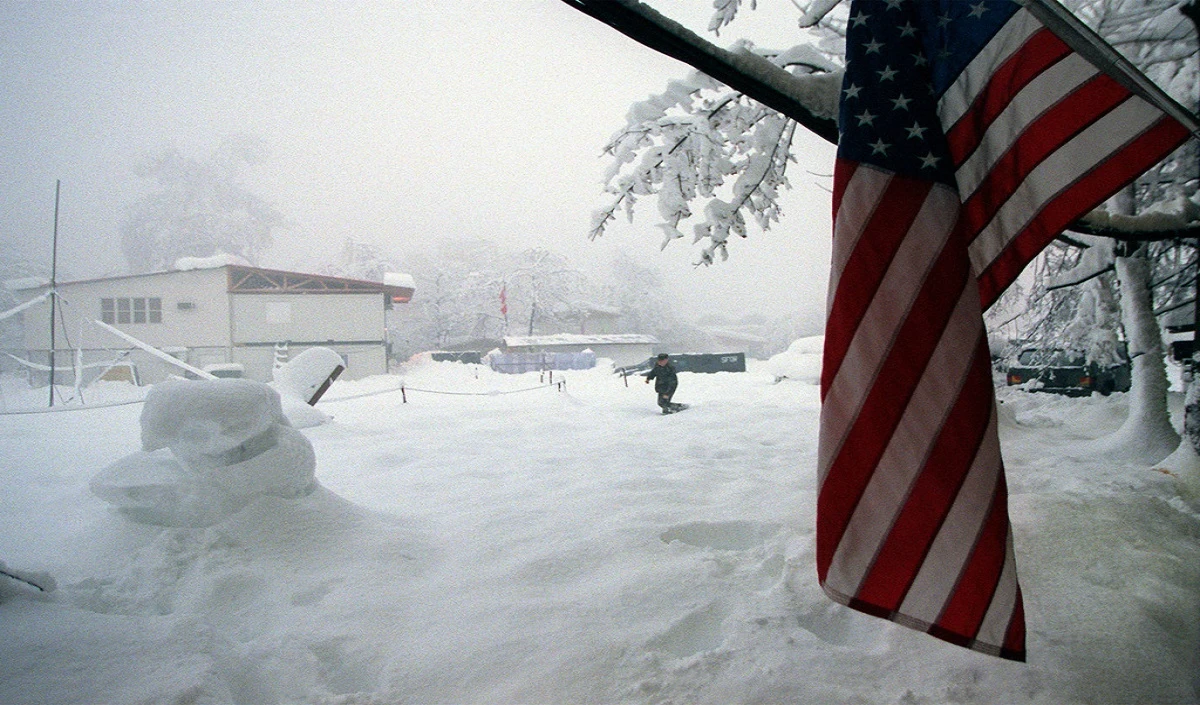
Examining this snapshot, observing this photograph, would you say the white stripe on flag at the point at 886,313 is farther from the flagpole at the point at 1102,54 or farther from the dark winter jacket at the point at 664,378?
the dark winter jacket at the point at 664,378

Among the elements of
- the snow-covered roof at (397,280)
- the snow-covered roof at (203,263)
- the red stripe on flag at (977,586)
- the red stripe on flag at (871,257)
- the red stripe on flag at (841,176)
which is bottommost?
the red stripe on flag at (977,586)

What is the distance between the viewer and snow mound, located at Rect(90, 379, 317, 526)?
3098 millimetres

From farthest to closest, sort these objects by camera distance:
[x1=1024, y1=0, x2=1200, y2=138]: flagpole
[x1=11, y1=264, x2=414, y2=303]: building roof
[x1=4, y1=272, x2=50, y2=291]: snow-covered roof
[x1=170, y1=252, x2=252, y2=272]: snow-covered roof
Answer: [x1=11, y1=264, x2=414, y2=303]: building roof, [x1=170, y1=252, x2=252, y2=272]: snow-covered roof, [x1=4, y1=272, x2=50, y2=291]: snow-covered roof, [x1=1024, y1=0, x2=1200, y2=138]: flagpole

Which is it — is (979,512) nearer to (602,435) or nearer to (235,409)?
(235,409)

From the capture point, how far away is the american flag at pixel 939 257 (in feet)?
5.46

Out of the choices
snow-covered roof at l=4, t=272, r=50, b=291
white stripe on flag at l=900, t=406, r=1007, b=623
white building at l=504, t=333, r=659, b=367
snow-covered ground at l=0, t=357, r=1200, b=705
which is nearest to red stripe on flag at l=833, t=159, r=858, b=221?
white stripe on flag at l=900, t=406, r=1007, b=623

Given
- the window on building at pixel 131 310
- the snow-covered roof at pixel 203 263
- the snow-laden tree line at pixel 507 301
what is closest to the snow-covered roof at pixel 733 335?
the snow-laden tree line at pixel 507 301

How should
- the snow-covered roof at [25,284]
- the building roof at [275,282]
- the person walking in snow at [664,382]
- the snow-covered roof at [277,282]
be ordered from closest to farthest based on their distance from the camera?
the snow-covered roof at [25,284]
the snow-covered roof at [277,282]
the building roof at [275,282]
the person walking in snow at [664,382]

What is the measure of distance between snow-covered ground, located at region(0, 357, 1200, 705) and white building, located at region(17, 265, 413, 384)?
2.79ft

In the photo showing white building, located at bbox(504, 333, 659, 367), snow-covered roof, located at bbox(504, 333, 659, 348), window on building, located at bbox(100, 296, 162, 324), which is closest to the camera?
window on building, located at bbox(100, 296, 162, 324)

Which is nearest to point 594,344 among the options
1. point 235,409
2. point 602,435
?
point 602,435

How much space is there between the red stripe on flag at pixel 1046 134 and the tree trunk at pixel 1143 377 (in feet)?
19.7

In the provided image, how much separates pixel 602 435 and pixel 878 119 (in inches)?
256

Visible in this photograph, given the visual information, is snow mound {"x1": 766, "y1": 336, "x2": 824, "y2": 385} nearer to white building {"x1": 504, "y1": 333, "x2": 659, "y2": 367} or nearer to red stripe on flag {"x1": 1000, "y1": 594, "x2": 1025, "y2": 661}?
white building {"x1": 504, "y1": 333, "x2": 659, "y2": 367}
